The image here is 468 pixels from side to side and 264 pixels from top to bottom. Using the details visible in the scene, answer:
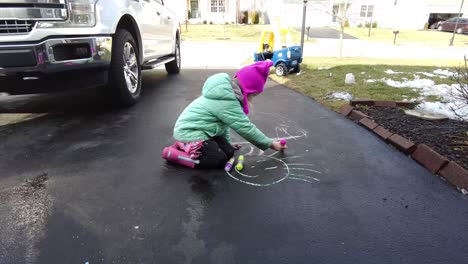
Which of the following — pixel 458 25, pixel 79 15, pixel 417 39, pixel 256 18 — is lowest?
pixel 417 39

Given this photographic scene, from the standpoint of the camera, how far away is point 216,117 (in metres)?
2.82

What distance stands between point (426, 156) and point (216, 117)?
1.85 meters

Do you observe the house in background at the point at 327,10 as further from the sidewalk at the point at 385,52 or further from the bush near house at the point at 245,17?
the sidewalk at the point at 385,52

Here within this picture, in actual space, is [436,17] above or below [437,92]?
above

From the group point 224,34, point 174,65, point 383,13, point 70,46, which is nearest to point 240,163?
point 70,46

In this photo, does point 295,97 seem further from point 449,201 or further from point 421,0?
point 421,0

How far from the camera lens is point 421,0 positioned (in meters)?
34.3

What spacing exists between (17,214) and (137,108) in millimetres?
2597

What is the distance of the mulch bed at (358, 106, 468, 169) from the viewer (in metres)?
2.90

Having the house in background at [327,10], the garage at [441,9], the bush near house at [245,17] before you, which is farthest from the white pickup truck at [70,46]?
the garage at [441,9]

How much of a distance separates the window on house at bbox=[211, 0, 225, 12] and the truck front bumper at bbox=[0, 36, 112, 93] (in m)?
29.3

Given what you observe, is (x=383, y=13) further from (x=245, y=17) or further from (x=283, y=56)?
(x=283, y=56)

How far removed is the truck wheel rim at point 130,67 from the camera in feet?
14.7

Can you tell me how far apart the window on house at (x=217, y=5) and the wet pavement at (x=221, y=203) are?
98.1 ft
